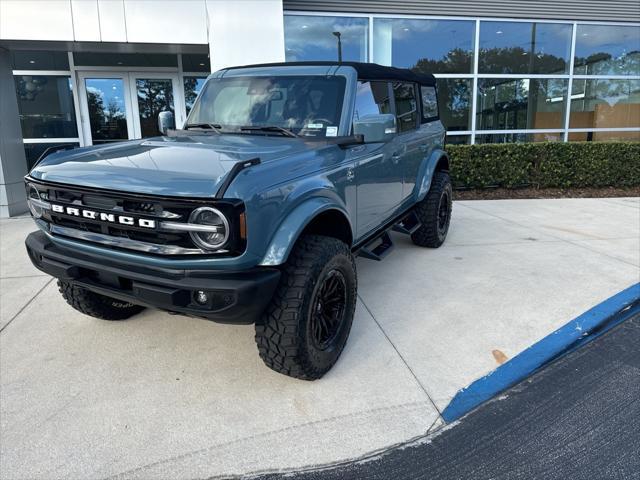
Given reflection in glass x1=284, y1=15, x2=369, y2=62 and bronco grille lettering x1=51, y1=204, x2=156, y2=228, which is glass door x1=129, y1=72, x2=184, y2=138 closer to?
reflection in glass x1=284, y1=15, x2=369, y2=62

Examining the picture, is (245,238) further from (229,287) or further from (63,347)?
(63,347)

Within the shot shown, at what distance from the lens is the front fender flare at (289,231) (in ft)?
7.91

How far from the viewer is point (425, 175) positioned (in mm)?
5129

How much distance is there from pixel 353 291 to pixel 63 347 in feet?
6.91

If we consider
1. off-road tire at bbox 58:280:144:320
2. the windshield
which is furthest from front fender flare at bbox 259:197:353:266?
off-road tire at bbox 58:280:144:320

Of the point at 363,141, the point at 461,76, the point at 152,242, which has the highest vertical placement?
the point at 461,76

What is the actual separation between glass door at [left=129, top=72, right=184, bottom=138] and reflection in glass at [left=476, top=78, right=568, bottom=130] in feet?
22.4

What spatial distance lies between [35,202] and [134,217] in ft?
3.12

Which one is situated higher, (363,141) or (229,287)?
(363,141)

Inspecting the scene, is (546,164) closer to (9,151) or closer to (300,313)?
(300,313)

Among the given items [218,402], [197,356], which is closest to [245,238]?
[218,402]

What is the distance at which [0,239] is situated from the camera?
6.32 meters

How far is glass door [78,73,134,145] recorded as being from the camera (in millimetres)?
9875

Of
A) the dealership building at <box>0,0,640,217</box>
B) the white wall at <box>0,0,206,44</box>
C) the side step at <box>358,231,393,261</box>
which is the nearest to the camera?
the side step at <box>358,231,393,261</box>
